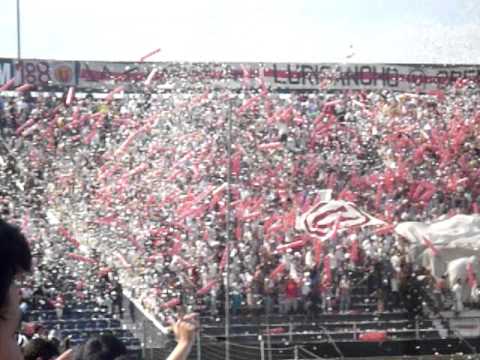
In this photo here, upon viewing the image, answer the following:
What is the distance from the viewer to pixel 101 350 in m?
3.88

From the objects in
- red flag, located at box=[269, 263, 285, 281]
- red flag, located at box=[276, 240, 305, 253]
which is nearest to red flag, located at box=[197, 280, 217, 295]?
red flag, located at box=[269, 263, 285, 281]

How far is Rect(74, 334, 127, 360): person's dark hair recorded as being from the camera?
3.88 metres

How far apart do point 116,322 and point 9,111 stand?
450 centimetres

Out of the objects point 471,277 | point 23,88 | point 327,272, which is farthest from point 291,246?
point 23,88

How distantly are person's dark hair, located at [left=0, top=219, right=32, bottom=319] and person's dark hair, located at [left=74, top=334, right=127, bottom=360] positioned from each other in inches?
74.6

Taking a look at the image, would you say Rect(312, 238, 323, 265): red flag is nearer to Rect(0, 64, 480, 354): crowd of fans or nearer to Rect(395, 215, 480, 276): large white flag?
Rect(0, 64, 480, 354): crowd of fans

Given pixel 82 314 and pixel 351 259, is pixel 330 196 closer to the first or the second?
pixel 351 259

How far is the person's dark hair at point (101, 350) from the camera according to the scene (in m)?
3.88

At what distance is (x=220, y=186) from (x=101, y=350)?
14077 millimetres

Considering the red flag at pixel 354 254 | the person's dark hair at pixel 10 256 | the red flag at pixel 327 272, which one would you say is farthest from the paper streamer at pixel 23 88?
the person's dark hair at pixel 10 256

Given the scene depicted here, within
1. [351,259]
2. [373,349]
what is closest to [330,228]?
[351,259]

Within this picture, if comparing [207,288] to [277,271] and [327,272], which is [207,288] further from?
[327,272]

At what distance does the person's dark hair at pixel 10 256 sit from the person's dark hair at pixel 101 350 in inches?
74.6

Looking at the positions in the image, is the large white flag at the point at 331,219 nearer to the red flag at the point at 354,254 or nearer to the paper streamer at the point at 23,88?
the red flag at the point at 354,254
